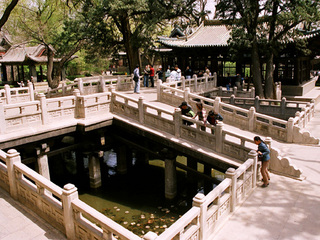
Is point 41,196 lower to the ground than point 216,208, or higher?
higher

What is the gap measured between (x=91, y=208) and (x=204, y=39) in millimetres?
23067

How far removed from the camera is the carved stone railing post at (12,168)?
7859mm

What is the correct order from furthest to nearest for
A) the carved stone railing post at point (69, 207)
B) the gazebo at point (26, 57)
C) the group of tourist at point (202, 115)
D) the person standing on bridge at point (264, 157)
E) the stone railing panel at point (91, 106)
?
the gazebo at point (26, 57) → the stone railing panel at point (91, 106) → the group of tourist at point (202, 115) → the person standing on bridge at point (264, 157) → the carved stone railing post at point (69, 207)

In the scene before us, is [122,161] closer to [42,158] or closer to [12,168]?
[42,158]

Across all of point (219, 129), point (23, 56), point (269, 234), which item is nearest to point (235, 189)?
point (269, 234)

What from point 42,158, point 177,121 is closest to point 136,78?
point 177,121

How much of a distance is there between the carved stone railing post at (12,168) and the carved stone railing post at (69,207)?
2.13 m

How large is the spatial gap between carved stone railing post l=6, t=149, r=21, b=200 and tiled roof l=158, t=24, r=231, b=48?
2010cm

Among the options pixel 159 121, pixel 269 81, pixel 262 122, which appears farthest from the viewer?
pixel 269 81

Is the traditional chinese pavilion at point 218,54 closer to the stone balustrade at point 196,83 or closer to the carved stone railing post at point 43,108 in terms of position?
the stone balustrade at point 196,83

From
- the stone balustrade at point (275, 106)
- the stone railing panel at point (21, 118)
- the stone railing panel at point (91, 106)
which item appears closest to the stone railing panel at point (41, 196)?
the stone railing panel at point (21, 118)

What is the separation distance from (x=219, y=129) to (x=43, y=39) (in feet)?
66.9

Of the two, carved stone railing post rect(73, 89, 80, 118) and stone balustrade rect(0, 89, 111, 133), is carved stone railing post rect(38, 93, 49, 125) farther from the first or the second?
carved stone railing post rect(73, 89, 80, 118)

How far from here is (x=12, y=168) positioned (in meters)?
7.91
